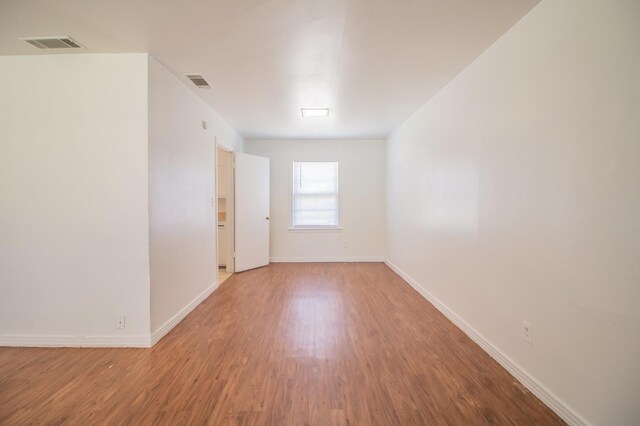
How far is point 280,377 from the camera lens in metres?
1.88

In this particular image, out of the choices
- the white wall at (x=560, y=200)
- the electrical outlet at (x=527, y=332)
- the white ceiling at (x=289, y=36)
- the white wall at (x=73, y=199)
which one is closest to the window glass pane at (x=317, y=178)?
the white ceiling at (x=289, y=36)

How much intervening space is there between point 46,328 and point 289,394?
218 centimetres

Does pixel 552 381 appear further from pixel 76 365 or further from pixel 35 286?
pixel 35 286

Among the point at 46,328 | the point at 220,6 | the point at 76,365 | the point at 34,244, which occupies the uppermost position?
the point at 220,6

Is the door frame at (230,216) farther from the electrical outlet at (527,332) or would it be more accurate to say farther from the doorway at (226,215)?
the electrical outlet at (527,332)

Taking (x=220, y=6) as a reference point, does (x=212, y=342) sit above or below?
below

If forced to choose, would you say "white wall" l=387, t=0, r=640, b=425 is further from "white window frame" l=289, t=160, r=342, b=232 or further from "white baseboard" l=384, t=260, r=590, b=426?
"white window frame" l=289, t=160, r=342, b=232

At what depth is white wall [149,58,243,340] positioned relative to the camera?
7.87ft

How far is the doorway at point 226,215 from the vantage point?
15.5 feet

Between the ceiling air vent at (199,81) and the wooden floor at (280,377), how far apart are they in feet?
8.01

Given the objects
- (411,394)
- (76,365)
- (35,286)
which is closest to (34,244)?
(35,286)

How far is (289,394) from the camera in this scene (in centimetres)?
171

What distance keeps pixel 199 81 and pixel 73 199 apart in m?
1.57

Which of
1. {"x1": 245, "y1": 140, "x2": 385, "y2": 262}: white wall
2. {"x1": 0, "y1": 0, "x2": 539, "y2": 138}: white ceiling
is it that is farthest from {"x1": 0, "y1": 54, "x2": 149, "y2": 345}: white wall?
{"x1": 245, "y1": 140, "x2": 385, "y2": 262}: white wall
